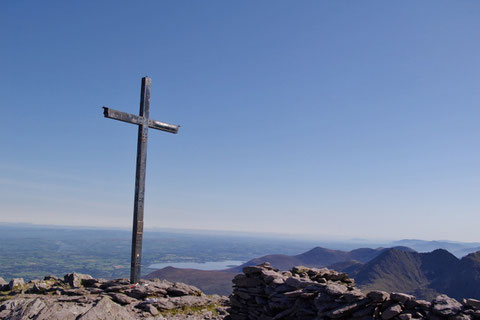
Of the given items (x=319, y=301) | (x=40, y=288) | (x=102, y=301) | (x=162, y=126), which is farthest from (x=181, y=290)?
(x=162, y=126)

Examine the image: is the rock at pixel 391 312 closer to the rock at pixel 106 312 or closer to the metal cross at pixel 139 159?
the rock at pixel 106 312

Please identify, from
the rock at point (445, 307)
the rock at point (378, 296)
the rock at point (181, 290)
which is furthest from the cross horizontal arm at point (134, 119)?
the rock at point (445, 307)

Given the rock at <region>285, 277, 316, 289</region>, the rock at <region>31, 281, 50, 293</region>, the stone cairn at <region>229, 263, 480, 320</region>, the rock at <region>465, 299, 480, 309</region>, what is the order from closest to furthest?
the rock at <region>465, 299, 480, 309</region> < the stone cairn at <region>229, 263, 480, 320</region> < the rock at <region>285, 277, 316, 289</region> < the rock at <region>31, 281, 50, 293</region>

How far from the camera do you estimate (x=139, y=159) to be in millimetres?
16750

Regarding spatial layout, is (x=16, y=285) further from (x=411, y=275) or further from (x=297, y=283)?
(x=411, y=275)

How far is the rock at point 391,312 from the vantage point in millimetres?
8641

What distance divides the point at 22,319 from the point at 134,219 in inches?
251

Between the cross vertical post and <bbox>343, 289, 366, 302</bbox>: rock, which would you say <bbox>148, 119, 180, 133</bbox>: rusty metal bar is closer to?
the cross vertical post

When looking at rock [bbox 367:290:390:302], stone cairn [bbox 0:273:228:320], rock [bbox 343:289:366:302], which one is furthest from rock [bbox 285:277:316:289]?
stone cairn [bbox 0:273:228:320]

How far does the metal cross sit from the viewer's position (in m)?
16.1

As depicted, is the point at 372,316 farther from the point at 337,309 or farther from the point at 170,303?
the point at 170,303

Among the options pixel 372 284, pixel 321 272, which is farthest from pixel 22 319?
pixel 372 284

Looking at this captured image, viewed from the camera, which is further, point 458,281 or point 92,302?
point 458,281

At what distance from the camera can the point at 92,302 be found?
13.1 metres
